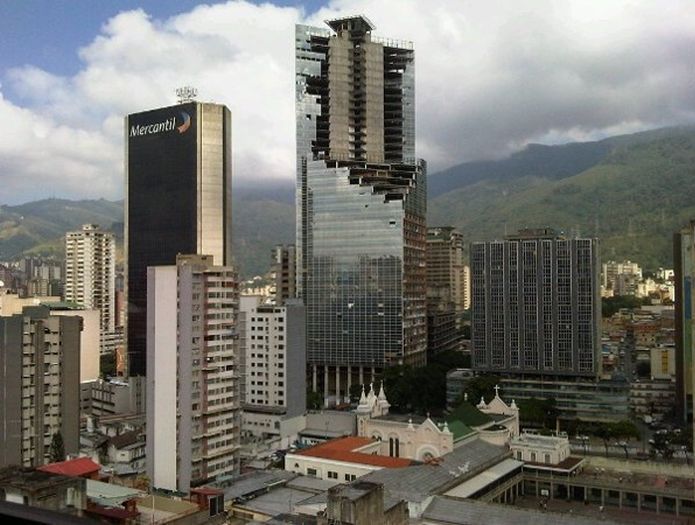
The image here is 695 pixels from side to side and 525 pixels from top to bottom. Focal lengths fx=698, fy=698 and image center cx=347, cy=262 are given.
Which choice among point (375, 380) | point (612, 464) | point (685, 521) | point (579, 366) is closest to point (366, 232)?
point (375, 380)

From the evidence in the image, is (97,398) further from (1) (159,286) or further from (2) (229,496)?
(2) (229,496)

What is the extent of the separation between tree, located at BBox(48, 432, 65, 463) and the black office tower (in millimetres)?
26163

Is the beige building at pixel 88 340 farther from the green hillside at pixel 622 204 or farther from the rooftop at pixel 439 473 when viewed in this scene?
the green hillside at pixel 622 204

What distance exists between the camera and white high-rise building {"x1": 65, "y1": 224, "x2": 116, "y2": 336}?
268ft

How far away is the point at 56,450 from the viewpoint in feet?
102

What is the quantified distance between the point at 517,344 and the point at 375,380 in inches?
486

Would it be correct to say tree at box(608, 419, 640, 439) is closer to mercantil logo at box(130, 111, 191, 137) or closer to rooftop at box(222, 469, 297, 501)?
rooftop at box(222, 469, 297, 501)

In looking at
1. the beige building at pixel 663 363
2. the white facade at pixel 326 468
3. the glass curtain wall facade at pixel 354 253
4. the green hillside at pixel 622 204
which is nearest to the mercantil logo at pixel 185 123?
the glass curtain wall facade at pixel 354 253

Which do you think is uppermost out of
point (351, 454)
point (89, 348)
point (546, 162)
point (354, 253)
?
point (546, 162)

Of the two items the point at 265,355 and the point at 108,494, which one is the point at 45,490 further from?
the point at 265,355

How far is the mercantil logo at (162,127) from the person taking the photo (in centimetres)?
5931

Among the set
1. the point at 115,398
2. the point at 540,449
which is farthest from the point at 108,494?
the point at 115,398

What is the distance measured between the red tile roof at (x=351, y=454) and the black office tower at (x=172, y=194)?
28.2 m

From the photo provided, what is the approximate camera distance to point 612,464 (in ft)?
109
